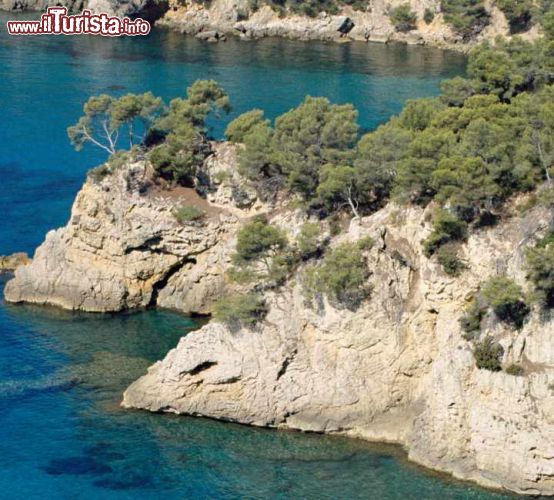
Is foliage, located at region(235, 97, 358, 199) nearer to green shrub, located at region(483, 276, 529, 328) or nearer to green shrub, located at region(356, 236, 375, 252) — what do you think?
green shrub, located at region(356, 236, 375, 252)

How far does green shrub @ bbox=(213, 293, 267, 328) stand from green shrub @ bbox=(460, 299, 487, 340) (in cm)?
941

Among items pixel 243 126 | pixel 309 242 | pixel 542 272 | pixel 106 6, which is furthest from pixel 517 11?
pixel 542 272

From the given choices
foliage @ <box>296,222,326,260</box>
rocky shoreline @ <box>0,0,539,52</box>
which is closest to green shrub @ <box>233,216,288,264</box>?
foliage @ <box>296,222,326,260</box>

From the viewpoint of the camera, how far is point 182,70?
117500mm

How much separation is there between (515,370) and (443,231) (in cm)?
725

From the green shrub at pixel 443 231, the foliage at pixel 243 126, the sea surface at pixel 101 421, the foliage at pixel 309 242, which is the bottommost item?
the sea surface at pixel 101 421

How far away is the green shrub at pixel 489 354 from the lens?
5303 centimetres

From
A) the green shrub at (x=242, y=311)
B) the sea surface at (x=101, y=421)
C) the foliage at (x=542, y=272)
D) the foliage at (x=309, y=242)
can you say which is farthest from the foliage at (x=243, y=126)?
the foliage at (x=542, y=272)

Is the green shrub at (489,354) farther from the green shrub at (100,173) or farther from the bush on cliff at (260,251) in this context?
the green shrub at (100,173)

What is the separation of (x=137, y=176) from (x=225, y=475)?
72.3 ft

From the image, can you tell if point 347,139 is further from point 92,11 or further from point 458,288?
point 92,11

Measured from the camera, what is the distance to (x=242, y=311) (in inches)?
2297

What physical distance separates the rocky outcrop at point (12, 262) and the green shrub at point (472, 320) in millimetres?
30204

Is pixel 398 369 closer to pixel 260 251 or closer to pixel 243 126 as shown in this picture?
pixel 260 251
